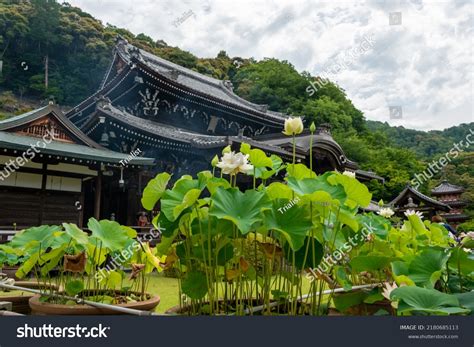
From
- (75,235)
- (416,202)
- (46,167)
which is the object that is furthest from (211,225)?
(416,202)

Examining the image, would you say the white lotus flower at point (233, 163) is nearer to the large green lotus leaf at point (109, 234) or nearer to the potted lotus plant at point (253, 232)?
the potted lotus plant at point (253, 232)

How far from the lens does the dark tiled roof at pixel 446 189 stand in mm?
18094

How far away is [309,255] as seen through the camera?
38.7 inches

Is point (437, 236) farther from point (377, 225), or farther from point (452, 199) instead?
point (452, 199)

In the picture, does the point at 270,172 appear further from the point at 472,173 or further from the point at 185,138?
the point at 472,173

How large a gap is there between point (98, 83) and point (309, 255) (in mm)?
15154

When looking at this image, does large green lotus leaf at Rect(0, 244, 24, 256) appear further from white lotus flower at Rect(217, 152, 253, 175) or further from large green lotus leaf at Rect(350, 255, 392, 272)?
large green lotus leaf at Rect(350, 255, 392, 272)

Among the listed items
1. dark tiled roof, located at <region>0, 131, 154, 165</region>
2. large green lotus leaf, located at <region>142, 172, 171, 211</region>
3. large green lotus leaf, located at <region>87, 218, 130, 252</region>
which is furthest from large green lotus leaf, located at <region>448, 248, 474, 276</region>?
dark tiled roof, located at <region>0, 131, 154, 165</region>

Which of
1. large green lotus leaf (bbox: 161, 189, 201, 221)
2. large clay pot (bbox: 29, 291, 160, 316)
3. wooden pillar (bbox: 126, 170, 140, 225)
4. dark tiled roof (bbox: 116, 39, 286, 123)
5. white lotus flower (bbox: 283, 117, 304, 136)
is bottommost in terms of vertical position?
large clay pot (bbox: 29, 291, 160, 316)

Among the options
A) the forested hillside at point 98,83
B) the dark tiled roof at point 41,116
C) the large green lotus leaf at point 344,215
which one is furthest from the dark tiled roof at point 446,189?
the large green lotus leaf at point 344,215

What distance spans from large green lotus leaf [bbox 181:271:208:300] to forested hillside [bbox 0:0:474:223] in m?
9.63

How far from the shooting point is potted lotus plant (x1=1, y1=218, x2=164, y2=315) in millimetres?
1224

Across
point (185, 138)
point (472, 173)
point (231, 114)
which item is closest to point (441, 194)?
point (472, 173)

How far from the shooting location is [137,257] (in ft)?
5.07
